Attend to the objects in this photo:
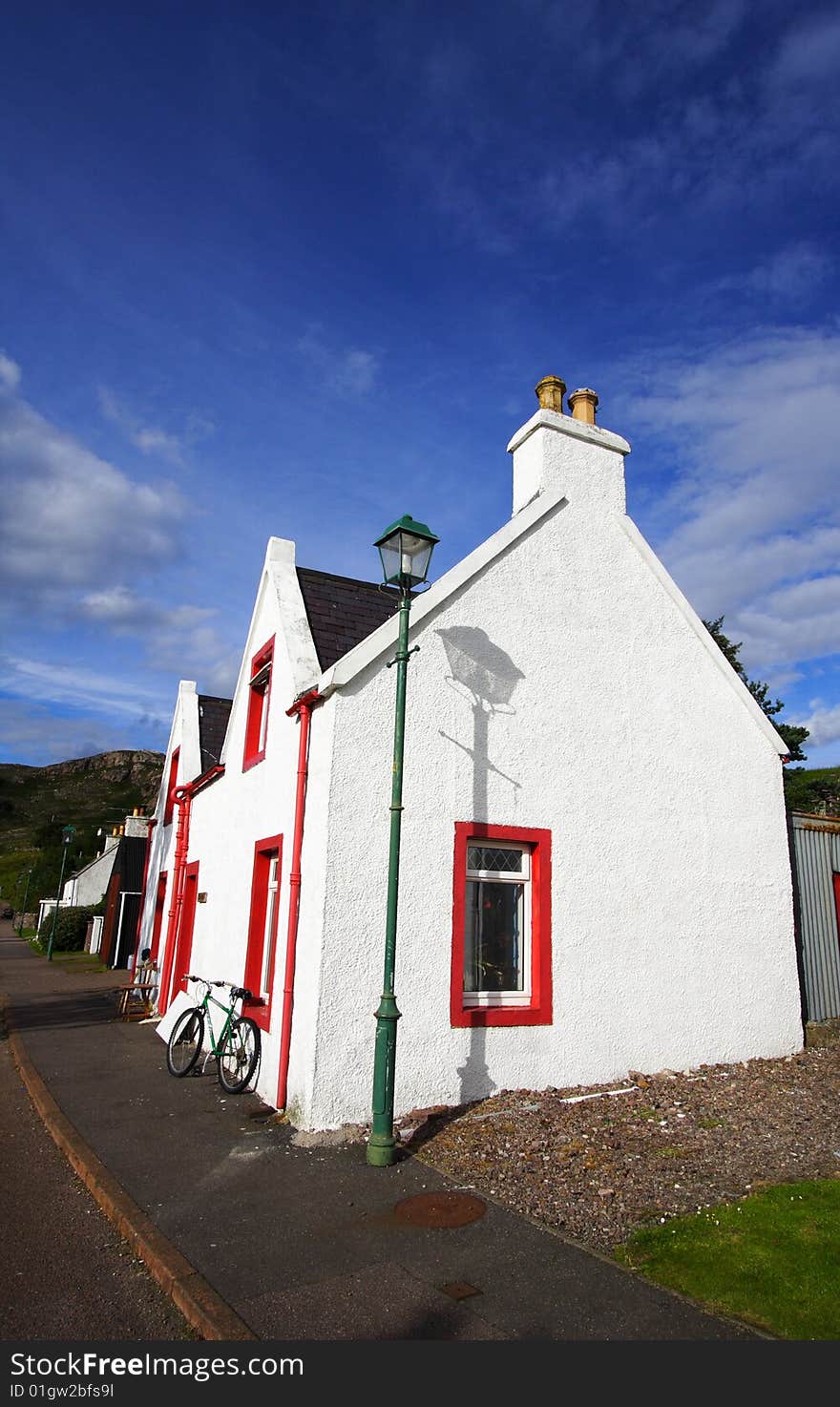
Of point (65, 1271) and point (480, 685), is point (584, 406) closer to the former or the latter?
point (480, 685)

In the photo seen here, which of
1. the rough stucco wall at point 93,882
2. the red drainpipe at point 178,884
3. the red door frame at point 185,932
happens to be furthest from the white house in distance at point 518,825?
the rough stucco wall at point 93,882

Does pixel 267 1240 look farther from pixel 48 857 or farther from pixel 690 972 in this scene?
pixel 48 857

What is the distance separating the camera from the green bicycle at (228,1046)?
9.10m

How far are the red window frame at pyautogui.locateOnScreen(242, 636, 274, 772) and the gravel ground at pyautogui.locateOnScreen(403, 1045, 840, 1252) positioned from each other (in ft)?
18.7

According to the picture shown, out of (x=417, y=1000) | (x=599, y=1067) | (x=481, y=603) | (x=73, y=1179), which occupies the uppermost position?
(x=481, y=603)

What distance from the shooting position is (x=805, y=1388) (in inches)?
135

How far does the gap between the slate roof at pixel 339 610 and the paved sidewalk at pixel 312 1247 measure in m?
5.09

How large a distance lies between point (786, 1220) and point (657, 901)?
4713 millimetres

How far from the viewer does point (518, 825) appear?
905 centimetres

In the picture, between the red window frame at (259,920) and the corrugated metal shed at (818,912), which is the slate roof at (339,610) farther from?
the corrugated metal shed at (818,912)

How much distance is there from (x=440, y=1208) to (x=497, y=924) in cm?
356

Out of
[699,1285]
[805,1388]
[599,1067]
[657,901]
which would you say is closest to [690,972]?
[657,901]

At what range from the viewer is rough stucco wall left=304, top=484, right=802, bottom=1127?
800cm

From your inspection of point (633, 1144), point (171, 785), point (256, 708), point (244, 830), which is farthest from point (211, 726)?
point (633, 1144)
